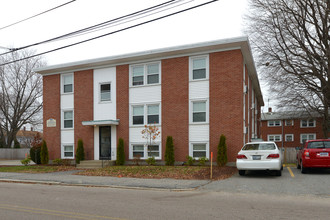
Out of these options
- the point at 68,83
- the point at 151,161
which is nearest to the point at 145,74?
the point at 151,161

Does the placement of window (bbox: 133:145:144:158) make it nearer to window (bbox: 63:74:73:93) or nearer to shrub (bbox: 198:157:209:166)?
shrub (bbox: 198:157:209:166)

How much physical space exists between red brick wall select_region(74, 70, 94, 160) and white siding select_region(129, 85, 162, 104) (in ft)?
10.6

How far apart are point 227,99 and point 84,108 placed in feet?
32.5

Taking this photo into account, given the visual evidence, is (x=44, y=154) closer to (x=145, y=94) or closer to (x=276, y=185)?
(x=145, y=94)

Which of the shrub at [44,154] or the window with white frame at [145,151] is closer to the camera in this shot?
the window with white frame at [145,151]

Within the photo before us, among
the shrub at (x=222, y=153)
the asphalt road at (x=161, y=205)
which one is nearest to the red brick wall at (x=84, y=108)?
the shrub at (x=222, y=153)

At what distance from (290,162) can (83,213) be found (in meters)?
19.9

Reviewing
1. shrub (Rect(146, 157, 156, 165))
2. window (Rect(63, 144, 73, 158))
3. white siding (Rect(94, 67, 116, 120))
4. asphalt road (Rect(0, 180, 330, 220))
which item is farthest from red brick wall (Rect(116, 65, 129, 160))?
asphalt road (Rect(0, 180, 330, 220))

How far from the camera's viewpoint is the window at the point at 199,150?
683 inches

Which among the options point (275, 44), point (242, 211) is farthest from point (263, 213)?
point (275, 44)

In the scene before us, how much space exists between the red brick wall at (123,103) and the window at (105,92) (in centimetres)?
80

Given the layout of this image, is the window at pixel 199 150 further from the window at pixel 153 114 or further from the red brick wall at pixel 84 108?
the red brick wall at pixel 84 108

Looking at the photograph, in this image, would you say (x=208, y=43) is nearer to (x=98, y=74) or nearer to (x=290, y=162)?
(x=98, y=74)

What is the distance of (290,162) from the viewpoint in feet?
74.8
